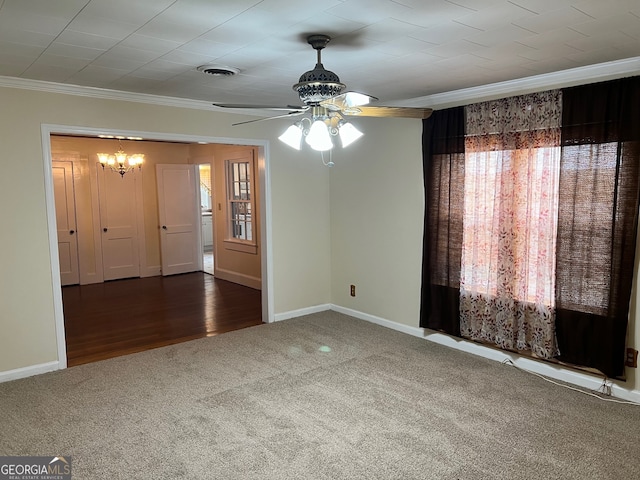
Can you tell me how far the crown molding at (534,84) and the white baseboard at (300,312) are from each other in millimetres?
2578

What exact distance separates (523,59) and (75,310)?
5715mm

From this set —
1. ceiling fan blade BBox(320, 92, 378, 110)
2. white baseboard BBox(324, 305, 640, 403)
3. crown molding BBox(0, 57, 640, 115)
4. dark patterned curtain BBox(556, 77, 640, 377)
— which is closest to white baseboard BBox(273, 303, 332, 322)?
white baseboard BBox(324, 305, 640, 403)

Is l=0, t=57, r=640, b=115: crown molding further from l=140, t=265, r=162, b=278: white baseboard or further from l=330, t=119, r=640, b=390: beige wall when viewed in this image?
l=140, t=265, r=162, b=278: white baseboard

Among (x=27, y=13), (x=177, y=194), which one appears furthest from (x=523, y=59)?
(x=177, y=194)

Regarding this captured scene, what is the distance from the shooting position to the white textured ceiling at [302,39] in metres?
2.13

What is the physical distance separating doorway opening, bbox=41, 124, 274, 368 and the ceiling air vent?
51.1 inches

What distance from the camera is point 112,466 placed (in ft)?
8.29

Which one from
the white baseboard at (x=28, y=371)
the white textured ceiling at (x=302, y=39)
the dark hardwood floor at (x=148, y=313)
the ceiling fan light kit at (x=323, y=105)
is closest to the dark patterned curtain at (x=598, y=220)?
the white textured ceiling at (x=302, y=39)

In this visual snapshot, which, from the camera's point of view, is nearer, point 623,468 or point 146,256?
point 623,468

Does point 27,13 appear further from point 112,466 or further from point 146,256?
point 146,256

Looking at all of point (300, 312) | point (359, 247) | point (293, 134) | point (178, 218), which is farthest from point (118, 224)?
point (293, 134)

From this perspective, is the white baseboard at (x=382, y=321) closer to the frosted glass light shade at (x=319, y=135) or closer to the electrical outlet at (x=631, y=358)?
the electrical outlet at (x=631, y=358)

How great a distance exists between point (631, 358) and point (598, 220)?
39.4 inches

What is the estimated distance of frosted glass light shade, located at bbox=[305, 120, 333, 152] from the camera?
95.6 inches
